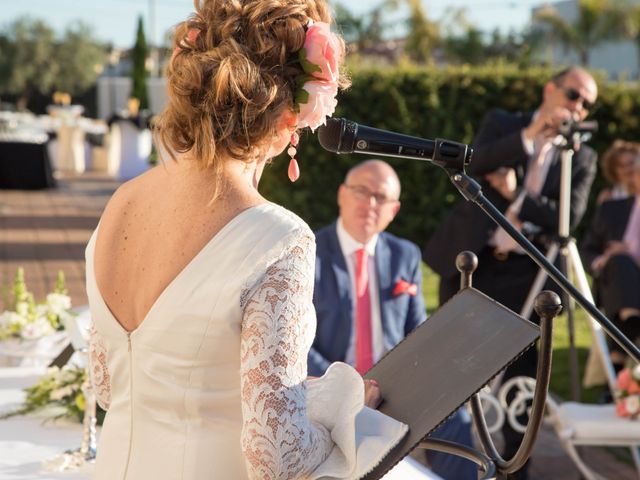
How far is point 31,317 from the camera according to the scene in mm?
3910

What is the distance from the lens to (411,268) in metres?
→ 4.37

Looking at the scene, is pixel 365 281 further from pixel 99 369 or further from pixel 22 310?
pixel 99 369

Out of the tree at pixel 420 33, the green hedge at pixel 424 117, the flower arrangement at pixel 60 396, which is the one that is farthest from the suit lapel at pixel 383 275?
the tree at pixel 420 33

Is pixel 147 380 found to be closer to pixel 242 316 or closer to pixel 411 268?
pixel 242 316

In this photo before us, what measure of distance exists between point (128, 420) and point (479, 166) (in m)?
3.45

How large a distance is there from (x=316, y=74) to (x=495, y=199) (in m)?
3.52

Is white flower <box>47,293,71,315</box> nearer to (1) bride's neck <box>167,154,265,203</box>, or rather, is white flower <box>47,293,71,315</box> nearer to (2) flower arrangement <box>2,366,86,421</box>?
(2) flower arrangement <box>2,366,86,421</box>

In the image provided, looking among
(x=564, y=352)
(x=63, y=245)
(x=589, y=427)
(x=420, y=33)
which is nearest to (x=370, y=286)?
(x=589, y=427)

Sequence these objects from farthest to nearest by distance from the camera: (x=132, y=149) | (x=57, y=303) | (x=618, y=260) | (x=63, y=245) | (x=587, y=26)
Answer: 1. (x=587, y=26)
2. (x=132, y=149)
3. (x=63, y=245)
4. (x=618, y=260)
5. (x=57, y=303)

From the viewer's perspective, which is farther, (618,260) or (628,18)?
(628,18)

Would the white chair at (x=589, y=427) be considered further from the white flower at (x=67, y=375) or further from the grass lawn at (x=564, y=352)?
the white flower at (x=67, y=375)

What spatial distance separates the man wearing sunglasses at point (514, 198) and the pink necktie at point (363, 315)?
0.94 m

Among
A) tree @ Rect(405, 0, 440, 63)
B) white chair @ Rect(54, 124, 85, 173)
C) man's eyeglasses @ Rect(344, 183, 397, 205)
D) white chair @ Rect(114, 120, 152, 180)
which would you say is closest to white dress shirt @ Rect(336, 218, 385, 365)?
man's eyeglasses @ Rect(344, 183, 397, 205)

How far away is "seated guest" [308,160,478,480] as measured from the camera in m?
4.19
